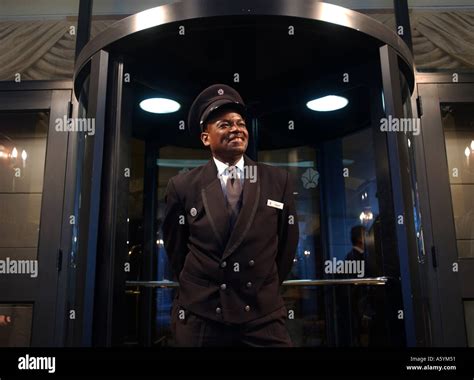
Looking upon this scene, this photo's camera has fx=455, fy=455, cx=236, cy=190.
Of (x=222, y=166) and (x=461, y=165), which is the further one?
(x=461, y=165)

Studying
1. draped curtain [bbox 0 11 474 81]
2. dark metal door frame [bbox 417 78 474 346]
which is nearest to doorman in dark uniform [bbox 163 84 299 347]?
dark metal door frame [bbox 417 78 474 346]

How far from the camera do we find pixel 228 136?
1.00m

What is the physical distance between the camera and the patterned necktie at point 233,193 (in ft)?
3.13

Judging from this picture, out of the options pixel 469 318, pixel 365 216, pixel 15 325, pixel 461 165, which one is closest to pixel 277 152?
pixel 365 216

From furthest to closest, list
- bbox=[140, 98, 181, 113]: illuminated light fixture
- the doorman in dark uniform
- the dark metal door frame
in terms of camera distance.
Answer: the dark metal door frame → bbox=[140, 98, 181, 113]: illuminated light fixture → the doorman in dark uniform

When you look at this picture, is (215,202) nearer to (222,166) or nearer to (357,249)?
(222,166)

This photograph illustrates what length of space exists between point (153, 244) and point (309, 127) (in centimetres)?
59

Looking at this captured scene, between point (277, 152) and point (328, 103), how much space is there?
23 centimetres

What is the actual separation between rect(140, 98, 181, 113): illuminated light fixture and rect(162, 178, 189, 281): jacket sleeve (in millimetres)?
284

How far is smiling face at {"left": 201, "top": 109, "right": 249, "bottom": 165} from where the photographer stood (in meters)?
1.00

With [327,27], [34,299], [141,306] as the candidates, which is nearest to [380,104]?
[327,27]

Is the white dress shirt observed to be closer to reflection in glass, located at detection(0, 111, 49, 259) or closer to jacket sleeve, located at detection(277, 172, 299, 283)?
jacket sleeve, located at detection(277, 172, 299, 283)

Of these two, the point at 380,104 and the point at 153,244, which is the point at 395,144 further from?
the point at 153,244

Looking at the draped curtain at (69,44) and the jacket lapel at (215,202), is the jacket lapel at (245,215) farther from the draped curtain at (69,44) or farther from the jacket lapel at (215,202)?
the draped curtain at (69,44)
